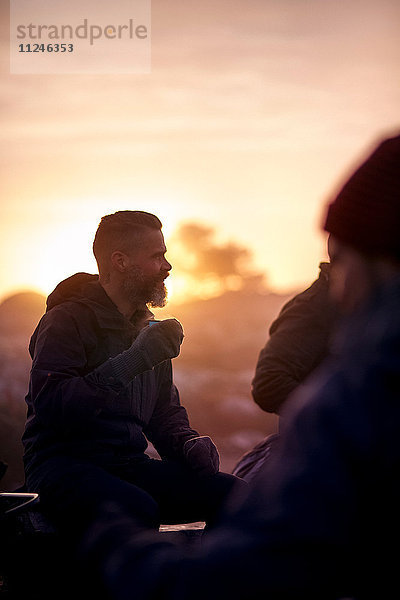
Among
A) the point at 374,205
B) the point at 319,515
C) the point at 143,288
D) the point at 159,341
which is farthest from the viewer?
the point at 143,288

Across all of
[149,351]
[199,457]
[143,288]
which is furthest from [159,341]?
[199,457]

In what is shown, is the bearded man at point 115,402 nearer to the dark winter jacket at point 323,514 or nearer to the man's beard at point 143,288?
the man's beard at point 143,288

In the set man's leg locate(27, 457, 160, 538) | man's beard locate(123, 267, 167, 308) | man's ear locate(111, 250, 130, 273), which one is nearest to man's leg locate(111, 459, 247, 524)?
man's leg locate(27, 457, 160, 538)

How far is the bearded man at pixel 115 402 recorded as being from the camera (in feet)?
9.81

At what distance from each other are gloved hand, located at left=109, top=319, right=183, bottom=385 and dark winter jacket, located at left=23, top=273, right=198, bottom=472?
5 cm

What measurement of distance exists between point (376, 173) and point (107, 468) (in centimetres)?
256

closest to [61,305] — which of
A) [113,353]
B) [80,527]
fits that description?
[113,353]

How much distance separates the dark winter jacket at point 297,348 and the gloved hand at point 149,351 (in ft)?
2.08

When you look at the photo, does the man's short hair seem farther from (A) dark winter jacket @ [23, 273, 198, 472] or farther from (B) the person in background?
(B) the person in background

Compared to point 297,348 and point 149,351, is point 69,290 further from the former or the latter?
point 297,348

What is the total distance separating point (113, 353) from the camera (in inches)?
134

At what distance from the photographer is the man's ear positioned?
3.71m

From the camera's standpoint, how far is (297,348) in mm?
3717

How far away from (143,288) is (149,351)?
0.61 metres
